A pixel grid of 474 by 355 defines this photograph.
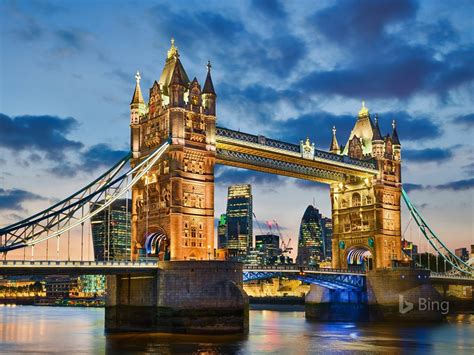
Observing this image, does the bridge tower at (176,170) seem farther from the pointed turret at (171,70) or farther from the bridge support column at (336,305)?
the bridge support column at (336,305)

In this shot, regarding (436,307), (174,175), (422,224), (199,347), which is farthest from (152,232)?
(422,224)

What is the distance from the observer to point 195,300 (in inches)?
2788

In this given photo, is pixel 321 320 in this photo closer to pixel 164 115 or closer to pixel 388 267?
pixel 388 267

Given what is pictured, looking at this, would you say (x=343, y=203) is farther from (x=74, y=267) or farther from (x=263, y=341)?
(x=74, y=267)

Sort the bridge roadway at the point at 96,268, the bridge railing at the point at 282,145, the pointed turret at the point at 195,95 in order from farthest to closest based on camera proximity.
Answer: the bridge railing at the point at 282,145
the pointed turret at the point at 195,95
the bridge roadway at the point at 96,268

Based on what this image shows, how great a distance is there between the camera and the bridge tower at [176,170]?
78.4 m

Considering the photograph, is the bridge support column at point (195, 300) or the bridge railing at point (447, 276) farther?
the bridge railing at point (447, 276)

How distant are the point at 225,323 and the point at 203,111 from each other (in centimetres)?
2478

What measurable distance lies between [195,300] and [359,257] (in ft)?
159

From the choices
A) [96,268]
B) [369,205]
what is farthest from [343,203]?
[96,268]

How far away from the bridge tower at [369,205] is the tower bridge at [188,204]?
8.6 inches

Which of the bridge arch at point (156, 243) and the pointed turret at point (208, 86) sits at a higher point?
the pointed turret at point (208, 86)

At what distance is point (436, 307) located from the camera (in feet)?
323

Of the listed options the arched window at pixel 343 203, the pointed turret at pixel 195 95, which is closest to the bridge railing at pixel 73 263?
the pointed turret at pixel 195 95
